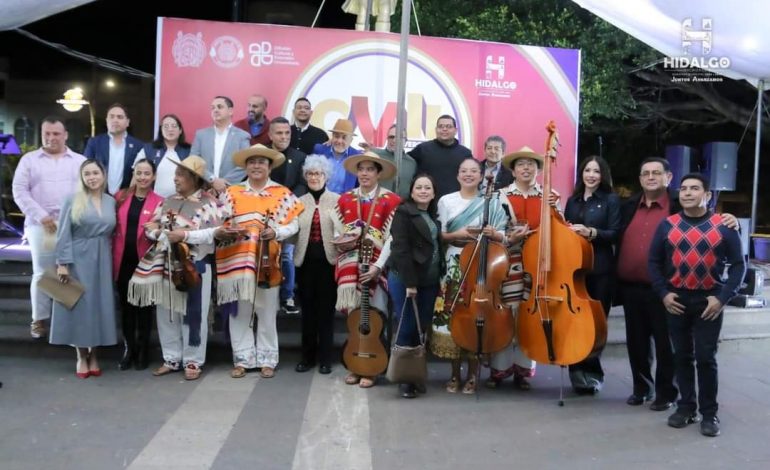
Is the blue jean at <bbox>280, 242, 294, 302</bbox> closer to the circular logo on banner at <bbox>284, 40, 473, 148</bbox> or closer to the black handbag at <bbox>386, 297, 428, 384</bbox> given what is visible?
the black handbag at <bbox>386, 297, 428, 384</bbox>

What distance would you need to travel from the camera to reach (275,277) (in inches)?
189

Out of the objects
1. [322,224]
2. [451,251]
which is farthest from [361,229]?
[451,251]

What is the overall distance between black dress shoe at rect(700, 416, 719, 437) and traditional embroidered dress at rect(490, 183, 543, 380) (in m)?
1.23

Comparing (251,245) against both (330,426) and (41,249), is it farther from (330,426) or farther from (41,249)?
(41,249)

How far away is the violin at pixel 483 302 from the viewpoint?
167 inches

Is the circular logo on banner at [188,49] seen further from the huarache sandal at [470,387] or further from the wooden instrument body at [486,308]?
the huarache sandal at [470,387]

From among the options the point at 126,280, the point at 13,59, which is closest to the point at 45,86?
the point at 13,59

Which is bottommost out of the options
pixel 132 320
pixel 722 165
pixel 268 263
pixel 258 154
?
pixel 132 320

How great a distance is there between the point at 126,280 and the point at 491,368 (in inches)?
110

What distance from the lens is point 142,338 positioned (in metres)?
5.16

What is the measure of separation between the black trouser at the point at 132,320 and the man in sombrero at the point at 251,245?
0.66 meters

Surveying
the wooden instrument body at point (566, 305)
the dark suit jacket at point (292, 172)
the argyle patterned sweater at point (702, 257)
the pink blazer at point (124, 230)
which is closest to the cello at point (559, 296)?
the wooden instrument body at point (566, 305)

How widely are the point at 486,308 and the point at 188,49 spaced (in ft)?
13.3

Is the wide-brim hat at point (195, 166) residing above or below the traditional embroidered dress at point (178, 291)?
above
